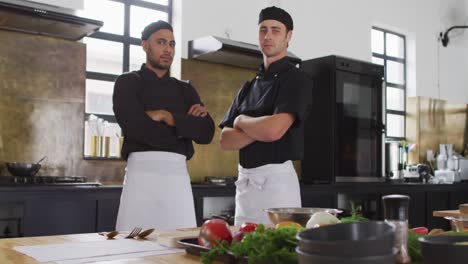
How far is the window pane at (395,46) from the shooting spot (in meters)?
7.06

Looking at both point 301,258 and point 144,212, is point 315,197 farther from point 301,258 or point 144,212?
point 301,258

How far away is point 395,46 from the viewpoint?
7125 millimetres

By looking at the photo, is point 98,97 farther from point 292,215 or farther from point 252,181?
point 292,215

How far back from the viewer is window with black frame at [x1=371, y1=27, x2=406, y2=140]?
6910mm

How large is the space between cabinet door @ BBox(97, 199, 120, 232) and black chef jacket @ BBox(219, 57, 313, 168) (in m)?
1.29

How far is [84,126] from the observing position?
4121 mm

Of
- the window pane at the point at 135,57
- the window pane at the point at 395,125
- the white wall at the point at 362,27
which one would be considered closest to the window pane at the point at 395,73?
the white wall at the point at 362,27

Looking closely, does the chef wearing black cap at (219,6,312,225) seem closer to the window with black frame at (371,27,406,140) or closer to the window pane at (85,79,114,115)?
the window pane at (85,79,114,115)

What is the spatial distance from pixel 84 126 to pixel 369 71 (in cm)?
296

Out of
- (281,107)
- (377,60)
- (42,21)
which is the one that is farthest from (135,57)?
(377,60)

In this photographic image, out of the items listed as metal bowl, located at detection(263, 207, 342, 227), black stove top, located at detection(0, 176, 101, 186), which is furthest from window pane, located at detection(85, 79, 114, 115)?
metal bowl, located at detection(263, 207, 342, 227)

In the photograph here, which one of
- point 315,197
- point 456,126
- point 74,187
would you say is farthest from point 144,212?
point 456,126

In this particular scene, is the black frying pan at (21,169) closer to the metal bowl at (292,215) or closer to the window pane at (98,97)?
the window pane at (98,97)

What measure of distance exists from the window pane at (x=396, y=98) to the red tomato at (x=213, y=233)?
6149mm
